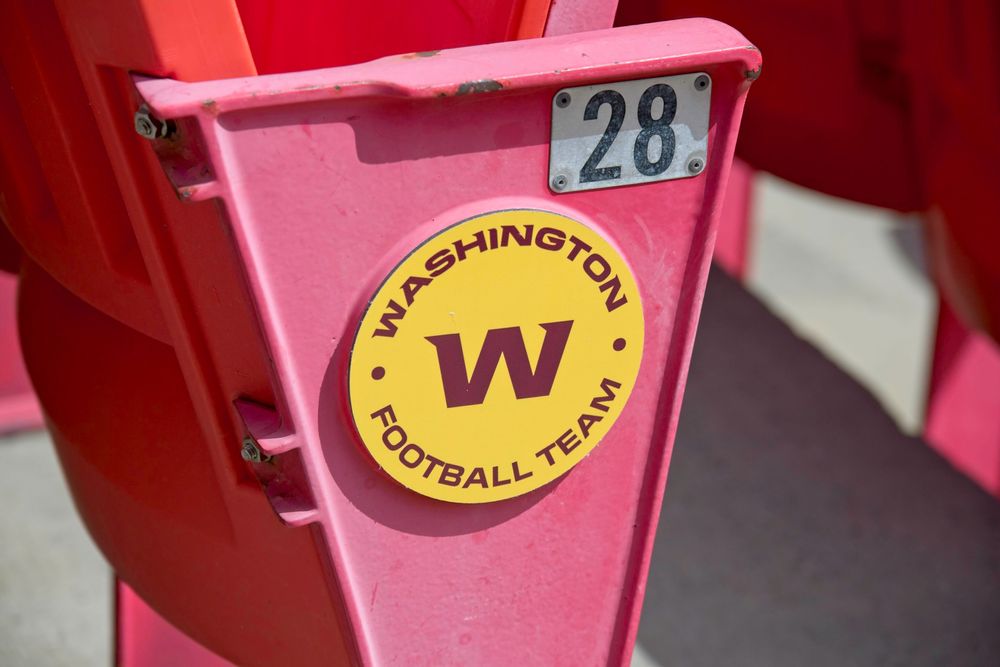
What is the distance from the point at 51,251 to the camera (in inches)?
45.3

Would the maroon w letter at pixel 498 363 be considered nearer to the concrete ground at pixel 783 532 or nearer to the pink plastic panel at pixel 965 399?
the concrete ground at pixel 783 532

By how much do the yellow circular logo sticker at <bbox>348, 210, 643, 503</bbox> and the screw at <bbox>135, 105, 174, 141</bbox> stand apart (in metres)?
0.19

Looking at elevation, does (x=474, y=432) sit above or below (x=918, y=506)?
above

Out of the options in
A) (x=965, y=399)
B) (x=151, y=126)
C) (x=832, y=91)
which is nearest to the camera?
(x=151, y=126)

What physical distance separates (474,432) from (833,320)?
2.60m

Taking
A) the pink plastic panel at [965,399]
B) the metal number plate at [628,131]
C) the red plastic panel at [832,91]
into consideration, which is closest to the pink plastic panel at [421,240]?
the metal number plate at [628,131]

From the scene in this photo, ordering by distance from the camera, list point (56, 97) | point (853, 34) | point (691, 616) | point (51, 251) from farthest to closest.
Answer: point (853, 34) → point (691, 616) → point (51, 251) → point (56, 97)

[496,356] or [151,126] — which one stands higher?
[151,126]

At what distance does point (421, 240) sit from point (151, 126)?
0.68ft

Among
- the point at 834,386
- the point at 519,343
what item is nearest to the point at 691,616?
the point at 834,386

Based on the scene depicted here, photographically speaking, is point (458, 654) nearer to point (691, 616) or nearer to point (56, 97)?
point (56, 97)

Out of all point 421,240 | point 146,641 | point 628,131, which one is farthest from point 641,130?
point 146,641

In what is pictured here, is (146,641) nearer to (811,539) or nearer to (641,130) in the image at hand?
(641,130)

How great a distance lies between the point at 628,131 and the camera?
2.95 feet
